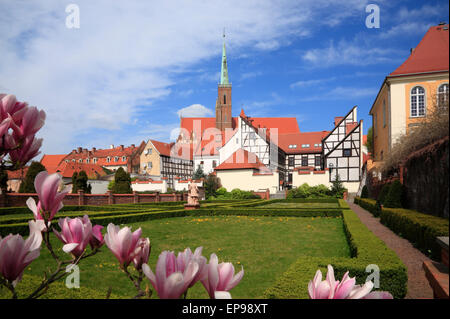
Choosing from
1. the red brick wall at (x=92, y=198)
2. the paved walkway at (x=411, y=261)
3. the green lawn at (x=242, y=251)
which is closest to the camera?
the paved walkway at (x=411, y=261)

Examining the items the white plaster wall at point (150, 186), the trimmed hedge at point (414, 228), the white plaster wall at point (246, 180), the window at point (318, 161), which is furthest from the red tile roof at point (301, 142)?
the trimmed hedge at point (414, 228)

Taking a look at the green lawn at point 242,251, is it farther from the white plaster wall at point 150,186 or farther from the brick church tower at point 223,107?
the brick church tower at point 223,107

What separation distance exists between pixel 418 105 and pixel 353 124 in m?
34.7

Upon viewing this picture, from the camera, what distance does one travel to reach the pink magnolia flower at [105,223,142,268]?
32.7 inches

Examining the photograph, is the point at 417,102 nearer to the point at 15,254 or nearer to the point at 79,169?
the point at 15,254

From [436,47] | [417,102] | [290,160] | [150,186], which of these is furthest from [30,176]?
[290,160]

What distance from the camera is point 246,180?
35125 mm

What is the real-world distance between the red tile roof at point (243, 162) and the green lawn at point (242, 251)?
76.0 ft

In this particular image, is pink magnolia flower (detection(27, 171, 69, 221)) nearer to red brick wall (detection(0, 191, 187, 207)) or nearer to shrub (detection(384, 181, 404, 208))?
shrub (detection(384, 181, 404, 208))

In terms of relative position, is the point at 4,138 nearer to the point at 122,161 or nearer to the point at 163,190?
the point at 163,190

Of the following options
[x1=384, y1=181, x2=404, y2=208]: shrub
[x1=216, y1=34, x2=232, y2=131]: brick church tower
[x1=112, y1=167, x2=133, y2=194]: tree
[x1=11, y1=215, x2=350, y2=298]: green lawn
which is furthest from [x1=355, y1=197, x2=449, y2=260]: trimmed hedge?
[x1=216, y1=34, x2=232, y2=131]: brick church tower

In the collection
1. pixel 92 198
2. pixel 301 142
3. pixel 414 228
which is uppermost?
pixel 301 142

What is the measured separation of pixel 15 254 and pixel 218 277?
52 cm

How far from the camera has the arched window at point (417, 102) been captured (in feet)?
4.12
